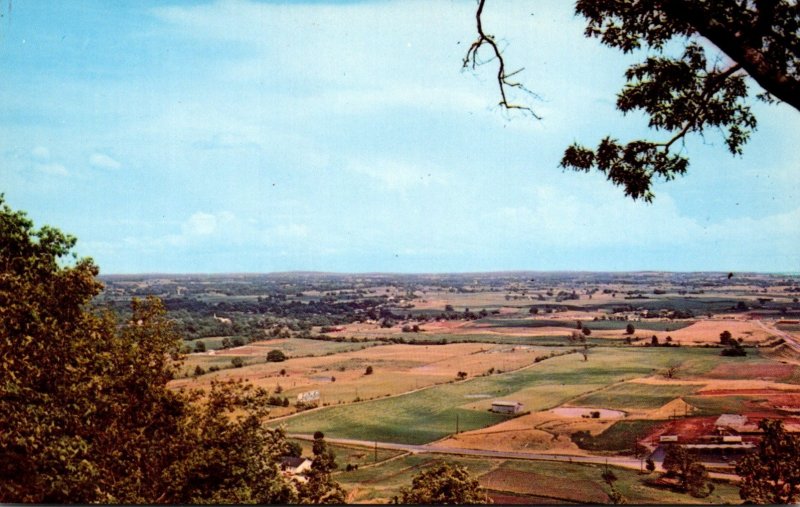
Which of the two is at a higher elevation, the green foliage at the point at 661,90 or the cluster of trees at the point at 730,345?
the green foliage at the point at 661,90

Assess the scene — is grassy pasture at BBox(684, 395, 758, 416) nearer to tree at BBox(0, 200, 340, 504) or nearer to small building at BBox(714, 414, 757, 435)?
small building at BBox(714, 414, 757, 435)

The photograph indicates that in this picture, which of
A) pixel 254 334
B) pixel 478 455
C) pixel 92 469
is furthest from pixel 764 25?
pixel 254 334

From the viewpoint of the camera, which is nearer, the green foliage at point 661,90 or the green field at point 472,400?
the green foliage at point 661,90

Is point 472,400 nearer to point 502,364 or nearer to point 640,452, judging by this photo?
point 502,364

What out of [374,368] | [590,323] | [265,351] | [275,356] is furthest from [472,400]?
[265,351]

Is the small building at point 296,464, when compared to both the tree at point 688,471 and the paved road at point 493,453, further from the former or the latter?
the tree at point 688,471

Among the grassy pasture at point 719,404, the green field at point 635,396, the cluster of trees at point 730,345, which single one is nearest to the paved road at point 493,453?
the green field at point 635,396

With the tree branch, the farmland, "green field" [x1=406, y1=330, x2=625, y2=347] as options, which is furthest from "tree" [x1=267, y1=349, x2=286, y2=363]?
the tree branch
